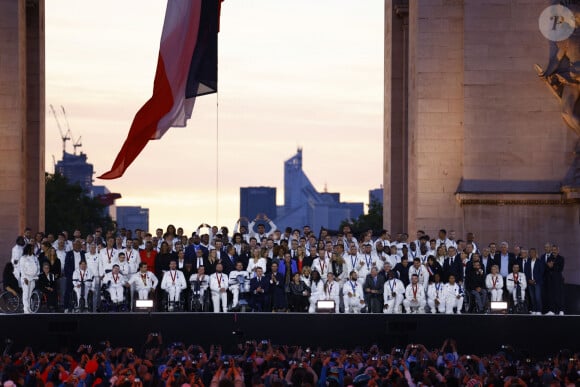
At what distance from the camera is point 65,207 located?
346ft

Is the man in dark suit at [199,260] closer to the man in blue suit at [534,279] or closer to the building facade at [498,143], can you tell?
the building facade at [498,143]

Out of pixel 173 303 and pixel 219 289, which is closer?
pixel 219 289

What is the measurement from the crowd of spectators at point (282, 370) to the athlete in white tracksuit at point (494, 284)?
4.78 metres

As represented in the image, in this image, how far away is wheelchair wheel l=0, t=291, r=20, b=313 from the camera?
40969 millimetres

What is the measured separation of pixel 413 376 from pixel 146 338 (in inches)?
530

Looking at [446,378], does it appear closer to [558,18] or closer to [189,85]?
[189,85]

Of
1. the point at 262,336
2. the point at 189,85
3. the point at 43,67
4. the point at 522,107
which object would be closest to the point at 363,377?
the point at 262,336

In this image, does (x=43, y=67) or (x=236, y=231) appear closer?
(x=236, y=231)

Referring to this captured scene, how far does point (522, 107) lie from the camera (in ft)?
150

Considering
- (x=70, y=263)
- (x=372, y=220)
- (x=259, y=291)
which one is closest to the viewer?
(x=259, y=291)

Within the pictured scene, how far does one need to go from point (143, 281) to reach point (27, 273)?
2843 mm

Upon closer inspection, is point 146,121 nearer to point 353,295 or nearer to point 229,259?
point 229,259

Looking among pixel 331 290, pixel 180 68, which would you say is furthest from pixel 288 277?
pixel 180 68

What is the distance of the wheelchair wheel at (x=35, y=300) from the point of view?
134 ft
